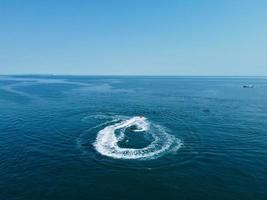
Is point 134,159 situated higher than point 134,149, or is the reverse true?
point 134,149

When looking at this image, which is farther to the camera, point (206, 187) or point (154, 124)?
point (154, 124)

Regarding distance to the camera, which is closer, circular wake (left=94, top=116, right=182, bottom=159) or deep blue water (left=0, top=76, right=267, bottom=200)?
deep blue water (left=0, top=76, right=267, bottom=200)

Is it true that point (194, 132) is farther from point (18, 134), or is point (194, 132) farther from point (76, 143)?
point (18, 134)

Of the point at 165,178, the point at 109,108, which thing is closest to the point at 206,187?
the point at 165,178

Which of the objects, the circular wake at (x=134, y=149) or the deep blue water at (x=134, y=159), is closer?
the deep blue water at (x=134, y=159)

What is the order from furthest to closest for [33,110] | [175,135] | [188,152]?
[33,110] → [175,135] → [188,152]

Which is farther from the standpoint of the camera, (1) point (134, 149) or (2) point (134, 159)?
(1) point (134, 149)

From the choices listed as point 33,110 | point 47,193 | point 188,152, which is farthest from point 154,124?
point 33,110

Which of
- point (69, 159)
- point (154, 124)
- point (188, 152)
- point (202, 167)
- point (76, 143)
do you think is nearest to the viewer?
point (202, 167)
